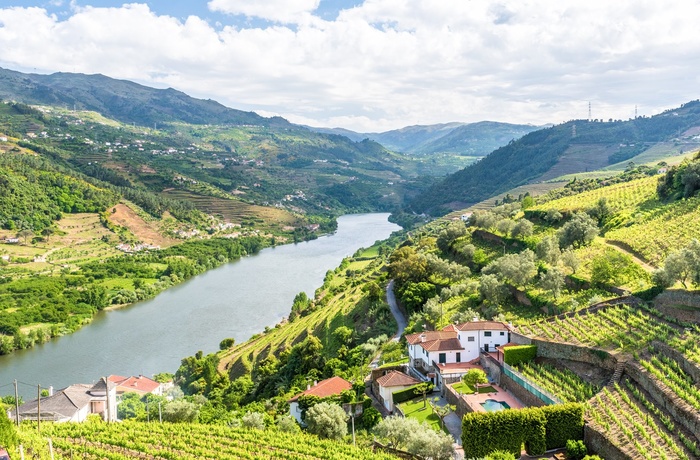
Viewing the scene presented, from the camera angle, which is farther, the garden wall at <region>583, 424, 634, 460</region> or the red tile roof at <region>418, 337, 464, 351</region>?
the red tile roof at <region>418, 337, 464, 351</region>

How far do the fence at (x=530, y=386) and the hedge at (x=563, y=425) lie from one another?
159 cm

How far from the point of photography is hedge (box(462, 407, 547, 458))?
20.7m

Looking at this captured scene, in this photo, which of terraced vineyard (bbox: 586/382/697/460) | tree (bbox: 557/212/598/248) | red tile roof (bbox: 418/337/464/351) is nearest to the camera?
terraced vineyard (bbox: 586/382/697/460)

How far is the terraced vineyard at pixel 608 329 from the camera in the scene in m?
23.6

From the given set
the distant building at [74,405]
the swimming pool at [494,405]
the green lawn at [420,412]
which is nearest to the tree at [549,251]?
the green lawn at [420,412]

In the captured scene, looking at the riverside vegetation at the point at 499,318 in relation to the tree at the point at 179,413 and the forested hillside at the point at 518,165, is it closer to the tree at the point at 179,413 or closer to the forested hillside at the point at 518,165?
the tree at the point at 179,413

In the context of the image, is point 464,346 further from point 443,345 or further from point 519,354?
point 519,354

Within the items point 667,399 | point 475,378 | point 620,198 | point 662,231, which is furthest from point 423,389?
point 620,198

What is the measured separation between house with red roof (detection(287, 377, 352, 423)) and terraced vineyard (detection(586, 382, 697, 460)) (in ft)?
45.0

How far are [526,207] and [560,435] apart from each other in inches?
1827

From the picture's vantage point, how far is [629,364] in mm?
22344

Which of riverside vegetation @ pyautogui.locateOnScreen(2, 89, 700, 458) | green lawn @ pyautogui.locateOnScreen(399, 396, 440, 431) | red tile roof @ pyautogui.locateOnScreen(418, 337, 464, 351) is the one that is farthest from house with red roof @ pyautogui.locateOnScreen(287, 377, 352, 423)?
red tile roof @ pyautogui.locateOnScreen(418, 337, 464, 351)

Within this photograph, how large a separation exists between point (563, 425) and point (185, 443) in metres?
15.6

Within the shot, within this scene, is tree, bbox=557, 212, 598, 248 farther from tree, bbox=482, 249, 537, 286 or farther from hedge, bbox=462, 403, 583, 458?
hedge, bbox=462, 403, 583, 458
